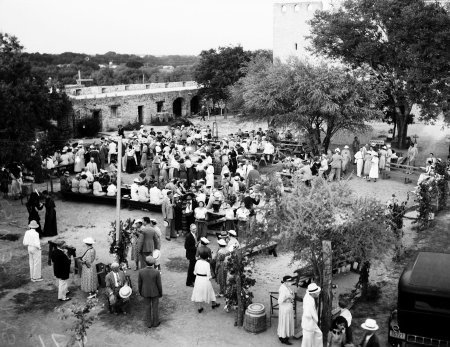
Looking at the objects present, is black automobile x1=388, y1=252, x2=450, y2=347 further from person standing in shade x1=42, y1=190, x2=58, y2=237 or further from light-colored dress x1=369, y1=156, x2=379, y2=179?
light-colored dress x1=369, y1=156, x2=379, y2=179

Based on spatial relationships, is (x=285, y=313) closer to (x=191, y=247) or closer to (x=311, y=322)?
(x=311, y=322)

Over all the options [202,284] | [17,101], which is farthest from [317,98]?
[202,284]

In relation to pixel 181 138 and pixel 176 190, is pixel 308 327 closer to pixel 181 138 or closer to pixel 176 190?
pixel 176 190

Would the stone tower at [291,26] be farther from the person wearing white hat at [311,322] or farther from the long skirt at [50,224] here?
the person wearing white hat at [311,322]

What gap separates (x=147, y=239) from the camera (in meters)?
12.1

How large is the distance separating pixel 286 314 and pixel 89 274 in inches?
171

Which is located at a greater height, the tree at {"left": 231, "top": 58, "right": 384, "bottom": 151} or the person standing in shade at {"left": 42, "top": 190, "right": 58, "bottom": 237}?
the tree at {"left": 231, "top": 58, "right": 384, "bottom": 151}

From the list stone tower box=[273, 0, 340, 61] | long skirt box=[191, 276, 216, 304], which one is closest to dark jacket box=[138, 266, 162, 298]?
long skirt box=[191, 276, 216, 304]

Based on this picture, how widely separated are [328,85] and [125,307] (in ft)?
49.7

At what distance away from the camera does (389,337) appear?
360 inches

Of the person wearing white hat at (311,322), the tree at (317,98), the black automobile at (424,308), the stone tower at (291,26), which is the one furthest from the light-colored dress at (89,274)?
the stone tower at (291,26)

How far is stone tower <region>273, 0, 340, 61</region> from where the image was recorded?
37.7 m

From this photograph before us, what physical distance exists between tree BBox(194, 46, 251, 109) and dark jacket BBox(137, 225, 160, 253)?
99.7 feet

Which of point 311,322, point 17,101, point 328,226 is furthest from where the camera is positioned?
point 17,101
